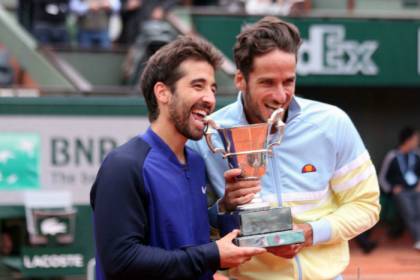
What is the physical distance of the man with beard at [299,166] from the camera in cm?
363

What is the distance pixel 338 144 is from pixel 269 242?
0.55 m

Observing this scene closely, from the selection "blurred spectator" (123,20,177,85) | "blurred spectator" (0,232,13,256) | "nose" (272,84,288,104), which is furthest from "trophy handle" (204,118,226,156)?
"blurred spectator" (123,20,177,85)

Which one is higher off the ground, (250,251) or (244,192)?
(244,192)

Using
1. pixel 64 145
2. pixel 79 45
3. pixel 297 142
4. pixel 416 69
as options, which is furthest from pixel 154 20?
pixel 297 142

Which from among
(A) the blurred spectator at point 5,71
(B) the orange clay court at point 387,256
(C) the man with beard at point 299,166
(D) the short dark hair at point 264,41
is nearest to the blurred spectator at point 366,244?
(B) the orange clay court at point 387,256

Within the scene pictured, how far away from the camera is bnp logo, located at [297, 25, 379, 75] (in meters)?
14.4

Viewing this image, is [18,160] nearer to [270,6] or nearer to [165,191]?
[270,6]

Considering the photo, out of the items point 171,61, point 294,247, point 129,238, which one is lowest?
point 294,247

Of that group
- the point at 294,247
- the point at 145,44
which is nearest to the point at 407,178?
the point at 145,44

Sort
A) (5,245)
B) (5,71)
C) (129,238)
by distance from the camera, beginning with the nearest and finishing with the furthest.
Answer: (129,238)
(5,245)
(5,71)

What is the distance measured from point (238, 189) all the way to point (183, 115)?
292 mm

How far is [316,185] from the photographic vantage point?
147 inches

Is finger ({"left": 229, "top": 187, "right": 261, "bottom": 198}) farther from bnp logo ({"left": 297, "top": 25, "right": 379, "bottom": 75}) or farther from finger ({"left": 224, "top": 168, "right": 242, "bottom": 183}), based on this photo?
bnp logo ({"left": 297, "top": 25, "right": 379, "bottom": 75})

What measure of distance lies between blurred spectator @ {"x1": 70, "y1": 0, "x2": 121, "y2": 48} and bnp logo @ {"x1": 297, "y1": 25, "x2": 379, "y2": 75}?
2.71 metres
